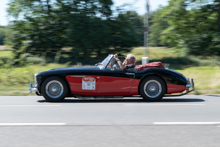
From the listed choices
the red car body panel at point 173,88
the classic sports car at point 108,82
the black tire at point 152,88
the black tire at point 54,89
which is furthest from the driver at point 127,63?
the black tire at point 54,89

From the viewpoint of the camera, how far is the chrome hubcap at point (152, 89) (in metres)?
8.10

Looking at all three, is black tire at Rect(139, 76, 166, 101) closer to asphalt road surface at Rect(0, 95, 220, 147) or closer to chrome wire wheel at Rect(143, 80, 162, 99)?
chrome wire wheel at Rect(143, 80, 162, 99)

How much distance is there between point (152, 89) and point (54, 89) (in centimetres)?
254

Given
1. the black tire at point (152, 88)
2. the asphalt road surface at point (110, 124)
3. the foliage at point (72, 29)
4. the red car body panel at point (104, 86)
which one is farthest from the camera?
the foliage at point (72, 29)

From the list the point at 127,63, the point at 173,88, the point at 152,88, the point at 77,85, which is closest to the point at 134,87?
the point at 152,88

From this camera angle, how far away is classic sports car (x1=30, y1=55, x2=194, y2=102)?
25.9 feet

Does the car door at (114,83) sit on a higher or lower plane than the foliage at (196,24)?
lower

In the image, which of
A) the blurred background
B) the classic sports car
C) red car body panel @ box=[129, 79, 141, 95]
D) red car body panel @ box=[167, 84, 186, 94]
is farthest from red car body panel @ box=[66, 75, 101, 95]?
the blurred background

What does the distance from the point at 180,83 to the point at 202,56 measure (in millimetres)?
21222

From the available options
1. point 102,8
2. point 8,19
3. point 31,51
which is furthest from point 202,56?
point 8,19

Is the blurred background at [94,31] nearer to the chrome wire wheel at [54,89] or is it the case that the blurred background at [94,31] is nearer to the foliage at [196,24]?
the foliage at [196,24]

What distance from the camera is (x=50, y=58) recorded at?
91.5ft

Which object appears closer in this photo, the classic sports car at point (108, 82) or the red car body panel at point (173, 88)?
the classic sports car at point (108, 82)

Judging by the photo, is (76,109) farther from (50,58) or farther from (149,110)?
(50,58)
